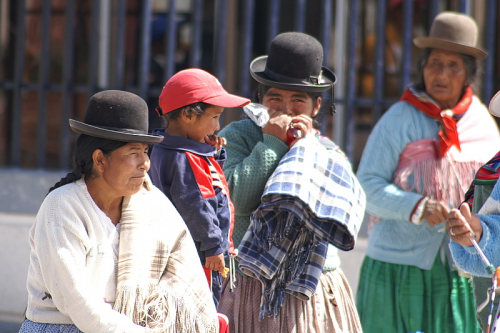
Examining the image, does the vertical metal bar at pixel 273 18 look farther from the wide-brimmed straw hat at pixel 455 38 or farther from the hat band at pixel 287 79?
the hat band at pixel 287 79

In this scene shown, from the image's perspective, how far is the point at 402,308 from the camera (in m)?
3.60

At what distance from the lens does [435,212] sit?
3.41 meters

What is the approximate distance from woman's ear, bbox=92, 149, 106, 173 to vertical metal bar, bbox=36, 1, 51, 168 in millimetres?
3307

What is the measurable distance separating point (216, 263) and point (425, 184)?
4.67 ft

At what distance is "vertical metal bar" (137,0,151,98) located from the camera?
537 centimetres

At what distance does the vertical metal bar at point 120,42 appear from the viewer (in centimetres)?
538

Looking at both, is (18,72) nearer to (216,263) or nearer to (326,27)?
(326,27)

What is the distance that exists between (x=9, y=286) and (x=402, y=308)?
3093 mm

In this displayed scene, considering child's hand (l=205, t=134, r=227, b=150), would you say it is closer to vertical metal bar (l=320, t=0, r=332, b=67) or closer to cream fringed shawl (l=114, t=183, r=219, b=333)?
cream fringed shawl (l=114, t=183, r=219, b=333)

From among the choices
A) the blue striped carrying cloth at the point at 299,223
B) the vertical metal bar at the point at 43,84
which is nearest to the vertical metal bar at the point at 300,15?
the vertical metal bar at the point at 43,84

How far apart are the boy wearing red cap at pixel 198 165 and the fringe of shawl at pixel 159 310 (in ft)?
1.01

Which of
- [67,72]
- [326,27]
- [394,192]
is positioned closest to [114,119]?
[394,192]

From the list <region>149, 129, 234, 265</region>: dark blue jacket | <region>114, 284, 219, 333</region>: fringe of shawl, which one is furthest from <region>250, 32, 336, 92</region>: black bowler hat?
<region>114, 284, 219, 333</region>: fringe of shawl

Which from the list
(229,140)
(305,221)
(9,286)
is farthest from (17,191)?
(305,221)
